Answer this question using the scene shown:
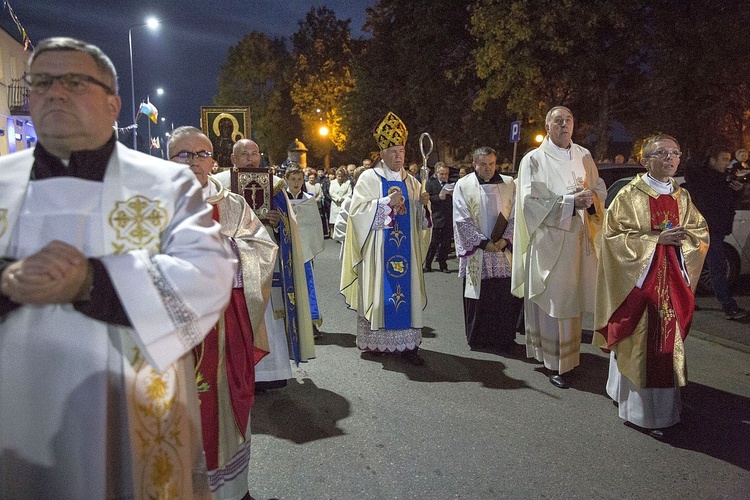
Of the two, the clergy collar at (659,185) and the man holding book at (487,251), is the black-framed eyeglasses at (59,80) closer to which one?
the clergy collar at (659,185)

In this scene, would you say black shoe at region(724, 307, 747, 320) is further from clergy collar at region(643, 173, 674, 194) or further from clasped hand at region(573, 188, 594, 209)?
clergy collar at region(643, 173, 674, 194)

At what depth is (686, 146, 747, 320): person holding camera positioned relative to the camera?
25.3ft

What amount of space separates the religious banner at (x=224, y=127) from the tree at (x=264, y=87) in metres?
44.8

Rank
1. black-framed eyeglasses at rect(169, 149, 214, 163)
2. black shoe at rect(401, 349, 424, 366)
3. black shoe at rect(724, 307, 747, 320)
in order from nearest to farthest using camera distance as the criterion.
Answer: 1. black-framed eyeglasses at rect(169, 149, 214, 163)
2. black shoe at rect(401, 349, 424, 366)
3. black shoe at rect(724, 307, 747, 320)

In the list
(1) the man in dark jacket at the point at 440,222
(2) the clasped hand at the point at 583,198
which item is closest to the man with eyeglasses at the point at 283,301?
(2) the clasped hand at the point at 583,198

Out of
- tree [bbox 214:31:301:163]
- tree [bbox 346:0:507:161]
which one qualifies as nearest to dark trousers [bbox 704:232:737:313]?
tree [bbox 346:0:507:161]

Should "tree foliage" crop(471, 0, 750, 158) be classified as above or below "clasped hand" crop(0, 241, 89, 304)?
above

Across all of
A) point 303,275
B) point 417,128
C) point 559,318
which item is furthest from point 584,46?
point 303,275

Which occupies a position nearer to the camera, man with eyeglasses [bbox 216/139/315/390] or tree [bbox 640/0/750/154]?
man with eyeglasses [bbox 216/139/315/390]

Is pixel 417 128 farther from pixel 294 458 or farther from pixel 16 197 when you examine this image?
pixel 16 197

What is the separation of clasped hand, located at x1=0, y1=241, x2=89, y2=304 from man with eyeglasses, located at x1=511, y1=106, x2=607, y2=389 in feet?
15.3

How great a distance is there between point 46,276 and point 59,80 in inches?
25.5

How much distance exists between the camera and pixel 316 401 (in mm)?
5125

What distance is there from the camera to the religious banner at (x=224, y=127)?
4.79 metres
